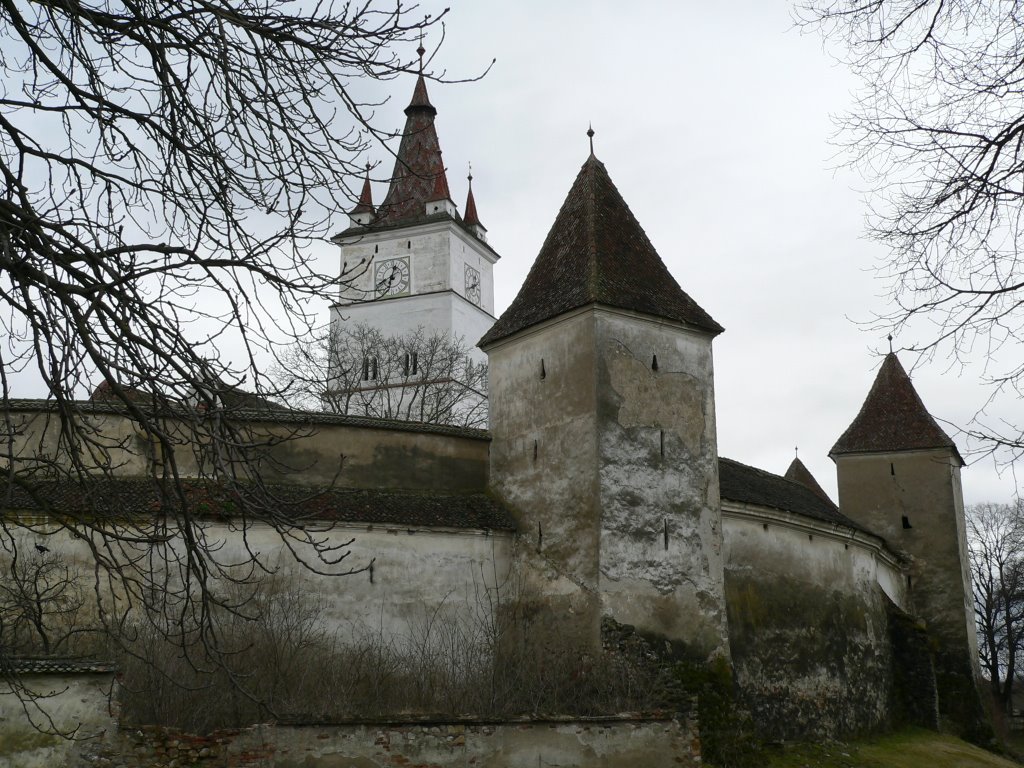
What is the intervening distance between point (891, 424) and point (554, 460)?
1555 cm

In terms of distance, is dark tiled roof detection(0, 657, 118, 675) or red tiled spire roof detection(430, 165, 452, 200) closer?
dark tiled roof detection(0, 657, 118, 675)

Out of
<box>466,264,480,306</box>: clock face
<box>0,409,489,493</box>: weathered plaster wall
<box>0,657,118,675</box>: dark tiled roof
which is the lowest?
<box>0,657,118,675</box>: dark tiled roof

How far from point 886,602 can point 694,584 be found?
1012 cm

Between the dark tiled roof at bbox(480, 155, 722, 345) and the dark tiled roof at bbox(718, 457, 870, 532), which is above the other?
the dark tiled roof at bbox(480, 155, 722, 345)

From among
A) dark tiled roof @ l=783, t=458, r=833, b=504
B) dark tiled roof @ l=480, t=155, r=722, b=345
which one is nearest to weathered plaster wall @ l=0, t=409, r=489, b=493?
dark tiled roof @ l=480, t=155, r=722, b=345

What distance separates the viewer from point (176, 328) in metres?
6.60

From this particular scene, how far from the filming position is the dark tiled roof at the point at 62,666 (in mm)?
11414

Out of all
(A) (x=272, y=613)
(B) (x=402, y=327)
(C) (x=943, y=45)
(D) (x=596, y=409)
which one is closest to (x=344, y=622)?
(A) (x=272, y=613)

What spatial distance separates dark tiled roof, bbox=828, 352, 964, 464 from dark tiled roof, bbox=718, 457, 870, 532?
4.68m

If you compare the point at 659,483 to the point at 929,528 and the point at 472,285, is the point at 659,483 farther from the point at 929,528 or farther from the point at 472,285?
the point at 472,285

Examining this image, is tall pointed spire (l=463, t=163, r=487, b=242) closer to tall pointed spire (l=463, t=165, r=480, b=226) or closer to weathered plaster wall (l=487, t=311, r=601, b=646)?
tall pointed spire (l=463, t=165, r=480, b=226)

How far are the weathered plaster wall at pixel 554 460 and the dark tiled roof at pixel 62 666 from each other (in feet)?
23.4

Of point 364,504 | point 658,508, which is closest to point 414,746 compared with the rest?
point 364,504

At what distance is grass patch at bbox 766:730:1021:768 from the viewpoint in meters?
18.4
